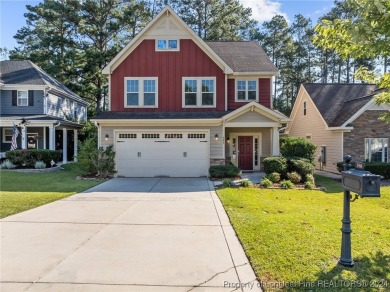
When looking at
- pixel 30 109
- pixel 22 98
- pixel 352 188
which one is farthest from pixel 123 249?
pixel 22 98

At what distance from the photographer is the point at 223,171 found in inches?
521

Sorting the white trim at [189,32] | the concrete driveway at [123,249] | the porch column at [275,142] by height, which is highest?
the white trim at [189,32]

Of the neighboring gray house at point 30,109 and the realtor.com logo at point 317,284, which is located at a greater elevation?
the neighboring gray house at point 30,109

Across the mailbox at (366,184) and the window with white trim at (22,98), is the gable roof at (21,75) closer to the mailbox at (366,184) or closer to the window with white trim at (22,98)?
the window with white trim at (22,98)

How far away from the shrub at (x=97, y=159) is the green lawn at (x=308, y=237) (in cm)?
674

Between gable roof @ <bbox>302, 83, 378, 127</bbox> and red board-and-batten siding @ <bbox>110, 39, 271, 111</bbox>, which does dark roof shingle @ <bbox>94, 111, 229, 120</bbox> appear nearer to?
red board-and-batten siding @ <bbox>110, 39, 271, 111</bbox>

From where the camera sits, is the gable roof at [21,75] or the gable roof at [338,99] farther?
the gable roof at [21,75]

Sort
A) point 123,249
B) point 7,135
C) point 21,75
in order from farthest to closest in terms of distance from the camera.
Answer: point 21,75, point 7,135, point 123,249

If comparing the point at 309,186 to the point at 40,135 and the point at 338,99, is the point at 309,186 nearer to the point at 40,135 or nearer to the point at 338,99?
the point at 338,99

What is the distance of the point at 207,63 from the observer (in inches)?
598

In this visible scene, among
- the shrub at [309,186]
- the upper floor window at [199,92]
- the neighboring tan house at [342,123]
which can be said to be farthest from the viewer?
the neighboring tan house at [342,123]

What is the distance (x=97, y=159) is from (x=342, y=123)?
12905 mm

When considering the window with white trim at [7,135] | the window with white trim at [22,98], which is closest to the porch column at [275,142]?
the window with white trim at [22,98]

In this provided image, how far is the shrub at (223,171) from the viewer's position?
1313 cm
